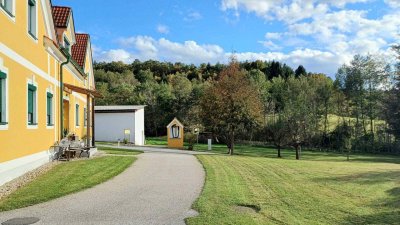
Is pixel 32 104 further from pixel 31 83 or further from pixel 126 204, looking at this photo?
pixel 126 204

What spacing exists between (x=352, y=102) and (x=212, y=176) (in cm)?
5532

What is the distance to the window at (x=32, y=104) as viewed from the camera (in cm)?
1409

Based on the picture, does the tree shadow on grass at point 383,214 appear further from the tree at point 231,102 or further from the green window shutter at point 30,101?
the tree at point 231,102

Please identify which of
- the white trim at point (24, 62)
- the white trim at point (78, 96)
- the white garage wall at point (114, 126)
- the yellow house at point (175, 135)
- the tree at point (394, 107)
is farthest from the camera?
the tree at point (394, 107)

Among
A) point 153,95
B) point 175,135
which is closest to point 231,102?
point 175,135

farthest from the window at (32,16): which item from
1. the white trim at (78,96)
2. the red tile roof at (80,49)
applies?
the red tile roof at (80,49)

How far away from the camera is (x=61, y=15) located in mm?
Answer: 21016

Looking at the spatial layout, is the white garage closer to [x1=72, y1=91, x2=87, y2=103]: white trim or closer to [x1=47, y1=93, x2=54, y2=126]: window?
[x1=72, y1=91, x2=87, y2=103]: white trim

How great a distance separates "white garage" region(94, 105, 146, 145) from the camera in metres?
42.8

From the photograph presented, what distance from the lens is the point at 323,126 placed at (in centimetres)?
6425

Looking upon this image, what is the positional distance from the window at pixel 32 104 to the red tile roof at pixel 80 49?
11572 mm

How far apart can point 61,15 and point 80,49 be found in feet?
17.7

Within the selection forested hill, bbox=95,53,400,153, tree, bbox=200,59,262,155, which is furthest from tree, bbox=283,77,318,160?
tree, bbox=200,59,262,155

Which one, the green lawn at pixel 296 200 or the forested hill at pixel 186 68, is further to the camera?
the forested hill at pixel 186 68
